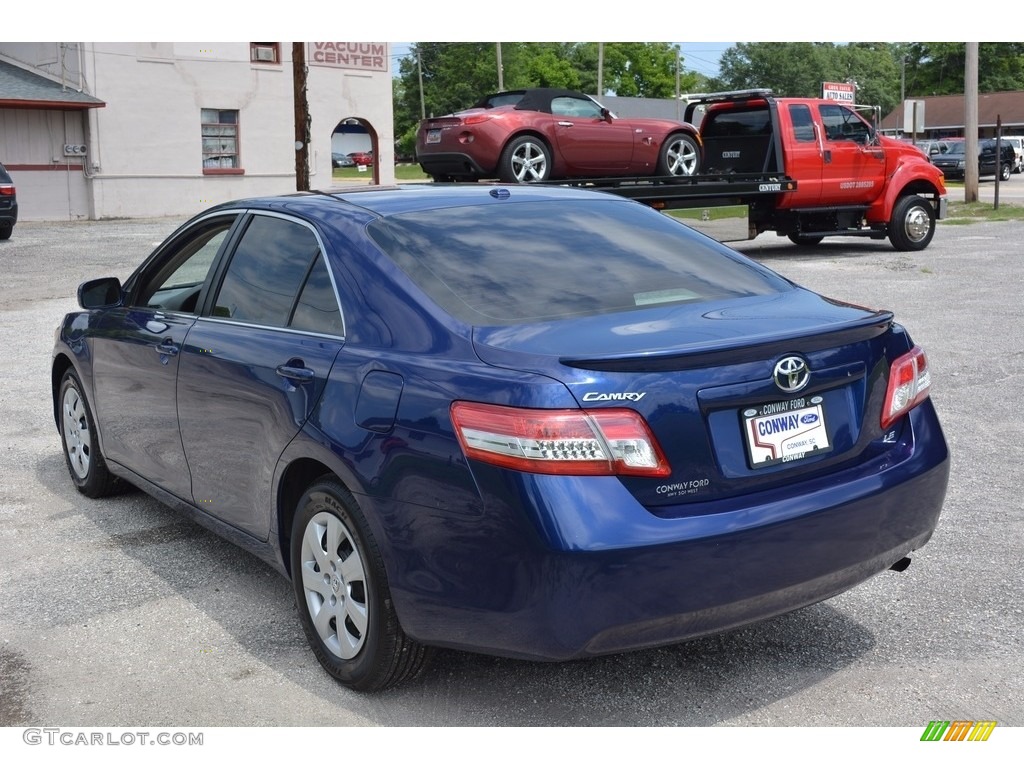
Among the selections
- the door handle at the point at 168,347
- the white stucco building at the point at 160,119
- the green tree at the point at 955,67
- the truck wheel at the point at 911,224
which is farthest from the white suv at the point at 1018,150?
the door handle at the point at 168,347

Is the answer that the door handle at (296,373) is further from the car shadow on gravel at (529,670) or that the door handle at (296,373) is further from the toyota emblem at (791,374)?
the toyota emblem at (791,374)

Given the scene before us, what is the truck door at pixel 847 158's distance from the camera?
18.7m

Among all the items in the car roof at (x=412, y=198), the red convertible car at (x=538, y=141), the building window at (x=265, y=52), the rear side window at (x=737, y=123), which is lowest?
the car roof at (x=412, y=198)

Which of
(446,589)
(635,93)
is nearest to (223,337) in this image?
(446,589)

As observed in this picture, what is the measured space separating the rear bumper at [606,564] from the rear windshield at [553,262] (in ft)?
2.26

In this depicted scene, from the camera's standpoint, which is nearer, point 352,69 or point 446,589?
point 446,589

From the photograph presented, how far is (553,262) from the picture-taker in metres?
4.03

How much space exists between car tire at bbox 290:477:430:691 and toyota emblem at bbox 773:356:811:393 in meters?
1.26

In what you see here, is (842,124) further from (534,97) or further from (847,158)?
(534,97)

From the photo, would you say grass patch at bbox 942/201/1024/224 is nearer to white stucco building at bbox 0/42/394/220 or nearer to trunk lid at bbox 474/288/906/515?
white stucco building at bbox 0/42/394/220

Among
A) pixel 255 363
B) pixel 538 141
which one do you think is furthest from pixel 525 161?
pixel 255 363

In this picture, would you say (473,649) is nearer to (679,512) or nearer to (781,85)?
(679,512)
